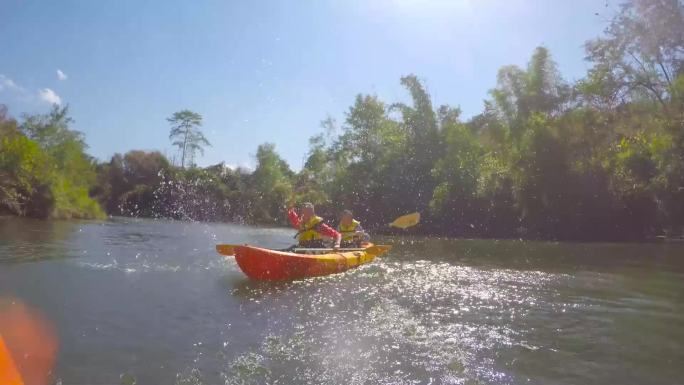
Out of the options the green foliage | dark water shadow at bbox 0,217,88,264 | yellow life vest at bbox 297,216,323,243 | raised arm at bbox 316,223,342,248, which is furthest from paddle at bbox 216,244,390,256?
the green foliage

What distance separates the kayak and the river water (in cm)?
26

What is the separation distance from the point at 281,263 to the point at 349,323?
2.91 metres

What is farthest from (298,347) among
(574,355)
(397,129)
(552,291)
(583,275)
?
(397,129)

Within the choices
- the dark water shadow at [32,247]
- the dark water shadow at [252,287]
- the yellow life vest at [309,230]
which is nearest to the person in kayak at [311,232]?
the yellow life vest at [309,230]

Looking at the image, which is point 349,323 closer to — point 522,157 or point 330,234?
point 330,234

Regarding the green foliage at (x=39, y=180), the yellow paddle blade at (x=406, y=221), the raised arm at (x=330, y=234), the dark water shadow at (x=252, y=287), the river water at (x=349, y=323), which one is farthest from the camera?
the green foliage at (x=39, y=180)

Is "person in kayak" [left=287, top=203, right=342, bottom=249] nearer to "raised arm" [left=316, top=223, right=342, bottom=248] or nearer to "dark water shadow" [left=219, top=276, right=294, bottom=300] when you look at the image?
"raised arm" [left=316, top=223, right=342, bottom=248]

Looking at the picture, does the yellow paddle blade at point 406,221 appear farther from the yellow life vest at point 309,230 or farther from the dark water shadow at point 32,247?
the dark water shadow at point 32,247

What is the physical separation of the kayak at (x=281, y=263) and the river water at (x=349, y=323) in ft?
0.86

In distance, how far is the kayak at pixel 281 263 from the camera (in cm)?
907

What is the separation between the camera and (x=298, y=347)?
552cm

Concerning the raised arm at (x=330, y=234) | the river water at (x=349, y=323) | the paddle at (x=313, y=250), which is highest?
the raised arm at (x=330, y=234)

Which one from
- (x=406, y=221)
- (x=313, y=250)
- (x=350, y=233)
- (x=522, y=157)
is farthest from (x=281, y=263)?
(x=522, y=157)

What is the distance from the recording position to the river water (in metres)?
Result: 4.84
